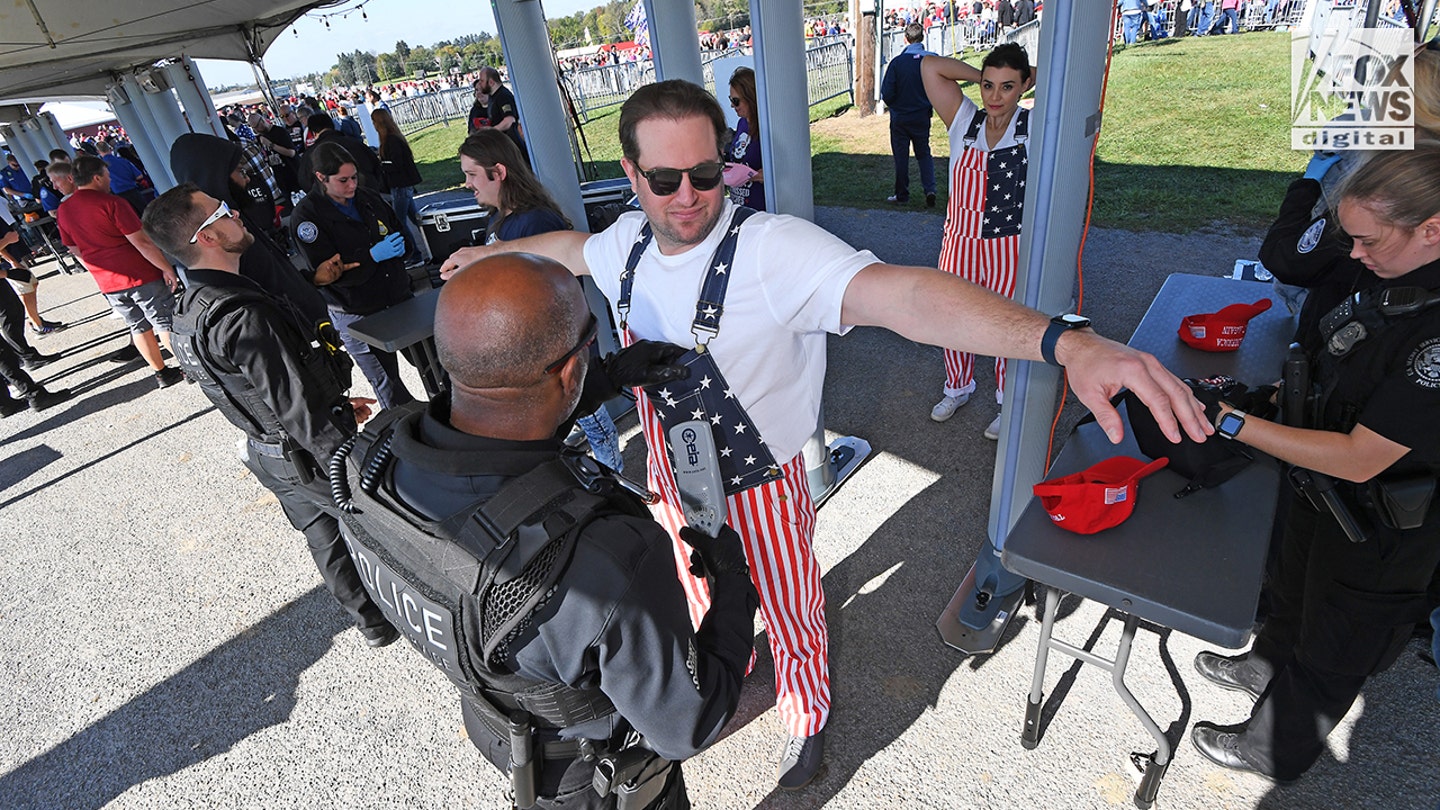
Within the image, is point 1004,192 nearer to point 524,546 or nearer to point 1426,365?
point 1426,365

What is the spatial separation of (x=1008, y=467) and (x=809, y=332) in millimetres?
1213

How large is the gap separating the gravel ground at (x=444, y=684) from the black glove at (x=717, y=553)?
4.34ft

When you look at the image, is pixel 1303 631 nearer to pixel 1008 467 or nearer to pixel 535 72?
pixel 1008 467

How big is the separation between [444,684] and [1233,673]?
317cm

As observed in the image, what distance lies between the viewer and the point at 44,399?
21.0 ft

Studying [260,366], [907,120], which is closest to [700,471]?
[260,366]

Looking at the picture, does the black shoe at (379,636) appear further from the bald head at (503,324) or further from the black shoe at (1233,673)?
the black shoe at (1233,673)

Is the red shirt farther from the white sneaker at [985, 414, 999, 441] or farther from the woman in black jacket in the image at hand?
the white sneaker at [985, 414, 999, 441]

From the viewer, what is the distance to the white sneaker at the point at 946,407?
4301mm

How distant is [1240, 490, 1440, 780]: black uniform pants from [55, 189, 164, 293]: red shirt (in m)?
7.93

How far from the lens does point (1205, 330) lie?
8.31 feet

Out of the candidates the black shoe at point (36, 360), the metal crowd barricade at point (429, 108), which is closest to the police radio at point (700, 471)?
the black shoe at point (36, 360)

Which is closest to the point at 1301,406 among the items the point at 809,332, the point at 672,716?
the point at 809,332

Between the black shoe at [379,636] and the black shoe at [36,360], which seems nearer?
the black shoe at [379,636]
